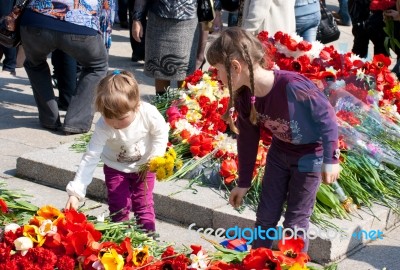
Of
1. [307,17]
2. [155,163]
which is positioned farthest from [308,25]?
[155,163]

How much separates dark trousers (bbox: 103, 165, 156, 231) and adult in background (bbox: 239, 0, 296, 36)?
88.6 inches

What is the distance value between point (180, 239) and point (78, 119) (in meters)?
2.14

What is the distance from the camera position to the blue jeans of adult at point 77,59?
657 centimetres

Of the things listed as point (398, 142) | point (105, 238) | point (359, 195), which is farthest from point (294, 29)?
point (105, 238)

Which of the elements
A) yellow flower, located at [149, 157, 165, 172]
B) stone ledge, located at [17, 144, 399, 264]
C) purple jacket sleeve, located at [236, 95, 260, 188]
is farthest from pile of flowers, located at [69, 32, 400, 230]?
yellow flower, located at [149, 157, 165, 172]

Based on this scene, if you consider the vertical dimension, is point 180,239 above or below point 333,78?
below

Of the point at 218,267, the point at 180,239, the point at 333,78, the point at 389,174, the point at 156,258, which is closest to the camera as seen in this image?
the point at 218,267

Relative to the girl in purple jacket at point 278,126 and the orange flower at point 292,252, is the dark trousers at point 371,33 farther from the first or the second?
the orange flower at point 292,252

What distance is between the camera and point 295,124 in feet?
13.2

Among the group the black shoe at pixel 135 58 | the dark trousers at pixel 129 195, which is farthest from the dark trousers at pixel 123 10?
the dark trousers at pixel 129 195

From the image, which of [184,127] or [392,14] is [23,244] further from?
[392,14]

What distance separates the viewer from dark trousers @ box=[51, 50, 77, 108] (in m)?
7.61

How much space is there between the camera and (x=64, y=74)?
766cm

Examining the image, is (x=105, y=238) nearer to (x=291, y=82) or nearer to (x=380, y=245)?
(x=291, y=82)
